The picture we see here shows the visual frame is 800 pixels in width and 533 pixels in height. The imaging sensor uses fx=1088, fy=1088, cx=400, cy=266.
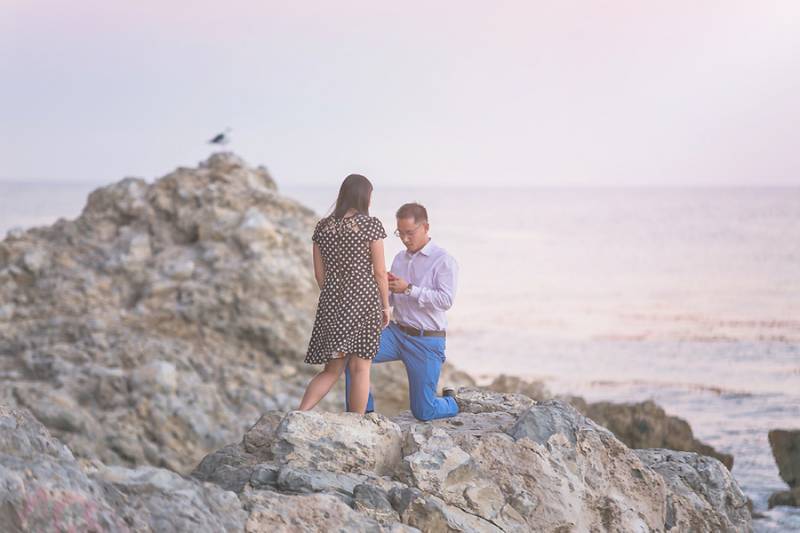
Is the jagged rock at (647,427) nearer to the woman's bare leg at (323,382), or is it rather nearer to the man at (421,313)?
the man at (421,313)

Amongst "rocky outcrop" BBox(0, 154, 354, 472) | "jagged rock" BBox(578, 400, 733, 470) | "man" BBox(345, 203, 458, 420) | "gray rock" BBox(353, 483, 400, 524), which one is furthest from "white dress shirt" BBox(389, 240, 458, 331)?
"jagged rock" BBox(578, 400, 733, 470)

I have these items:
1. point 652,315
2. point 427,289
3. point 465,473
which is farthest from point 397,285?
point 652,315

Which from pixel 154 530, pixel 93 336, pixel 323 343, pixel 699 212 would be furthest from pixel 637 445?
pixel 699 212

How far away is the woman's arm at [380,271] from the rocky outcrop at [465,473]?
70cm

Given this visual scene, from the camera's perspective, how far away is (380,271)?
619 centimetres

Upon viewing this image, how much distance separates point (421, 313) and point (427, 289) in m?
0.21

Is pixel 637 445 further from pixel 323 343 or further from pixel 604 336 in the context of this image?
pixel 604 336

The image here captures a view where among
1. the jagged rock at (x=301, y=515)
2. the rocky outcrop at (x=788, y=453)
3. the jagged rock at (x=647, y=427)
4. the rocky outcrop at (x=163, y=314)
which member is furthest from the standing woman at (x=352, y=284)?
the rocky outcrop at (x=788, y=453)

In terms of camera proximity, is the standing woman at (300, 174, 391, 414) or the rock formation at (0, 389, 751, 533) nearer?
the rock formation at (0, 389, 751, 533)

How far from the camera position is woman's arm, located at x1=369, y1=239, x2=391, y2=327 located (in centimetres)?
615

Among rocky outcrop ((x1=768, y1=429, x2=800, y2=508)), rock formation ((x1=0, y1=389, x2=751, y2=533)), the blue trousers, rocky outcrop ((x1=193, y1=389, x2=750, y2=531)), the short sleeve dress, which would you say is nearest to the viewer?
rock formation ((x1=0, y1=389, x2=751, y2=533))

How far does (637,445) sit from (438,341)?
6789 millimetres

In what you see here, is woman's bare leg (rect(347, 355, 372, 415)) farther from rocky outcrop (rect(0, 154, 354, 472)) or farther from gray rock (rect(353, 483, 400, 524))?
rocky outcrop (rect(0, 154, 354, 472))

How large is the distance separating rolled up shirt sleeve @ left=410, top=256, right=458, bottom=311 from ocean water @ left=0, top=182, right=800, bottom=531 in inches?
242
